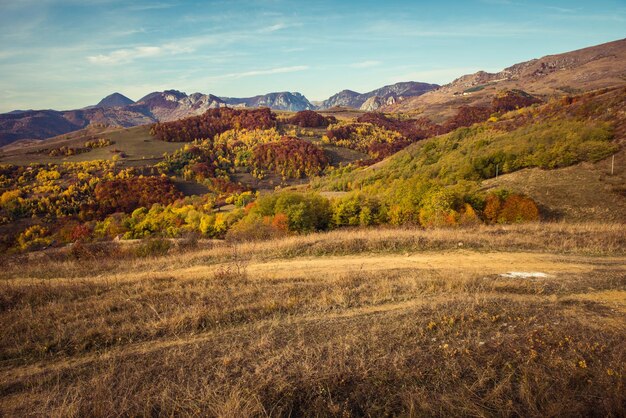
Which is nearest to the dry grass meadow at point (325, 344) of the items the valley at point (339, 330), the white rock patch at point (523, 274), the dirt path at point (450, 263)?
the valley at point (339, 330)

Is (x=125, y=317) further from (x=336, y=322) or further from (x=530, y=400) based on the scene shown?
(x=530, y=400)

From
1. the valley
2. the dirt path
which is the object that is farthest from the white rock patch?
the dirt path

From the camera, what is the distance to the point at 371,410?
16.0ft

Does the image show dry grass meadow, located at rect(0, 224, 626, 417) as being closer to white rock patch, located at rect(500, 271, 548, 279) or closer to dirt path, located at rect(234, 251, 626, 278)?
dirt path, located at rect(234, 251, 626, 278)

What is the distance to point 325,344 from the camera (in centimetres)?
654

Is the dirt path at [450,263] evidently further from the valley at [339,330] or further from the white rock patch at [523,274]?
the white rock patch at [523,274]

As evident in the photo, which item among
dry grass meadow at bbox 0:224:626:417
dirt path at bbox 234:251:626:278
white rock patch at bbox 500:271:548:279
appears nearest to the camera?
dry grass meadow at bbox 0:224:626:417

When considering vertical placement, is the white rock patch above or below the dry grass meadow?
below

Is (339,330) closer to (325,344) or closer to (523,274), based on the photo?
(325,344)

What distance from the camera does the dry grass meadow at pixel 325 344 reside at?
500cm

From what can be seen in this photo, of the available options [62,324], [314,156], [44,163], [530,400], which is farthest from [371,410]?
[44,163]

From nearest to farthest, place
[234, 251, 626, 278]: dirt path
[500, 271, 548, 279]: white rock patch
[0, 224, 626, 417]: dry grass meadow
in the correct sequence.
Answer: [0, 224, 626, 417]: dry grass meadow → [500, 271, 548, 279]: white rock patch → [234, 251, 626, 278]: dirt path

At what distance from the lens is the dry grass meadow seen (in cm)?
500

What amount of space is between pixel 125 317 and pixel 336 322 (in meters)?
5.79
